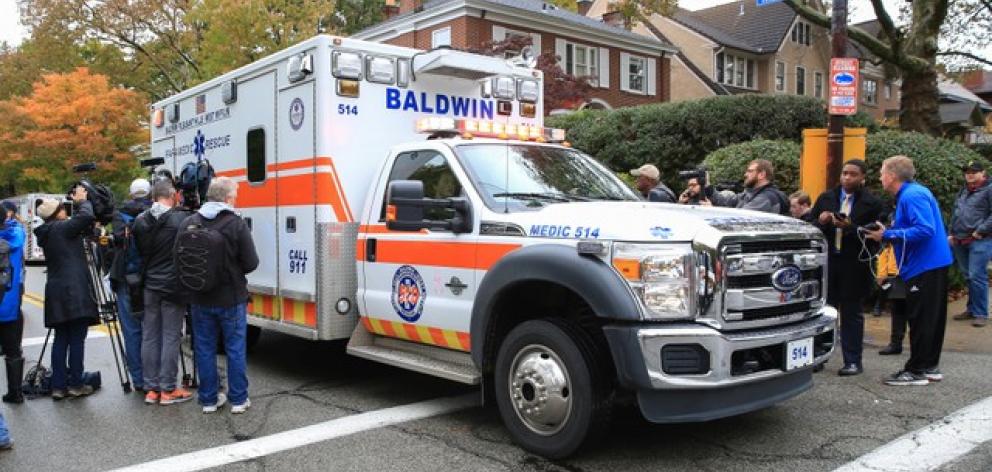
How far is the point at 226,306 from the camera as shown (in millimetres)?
5672

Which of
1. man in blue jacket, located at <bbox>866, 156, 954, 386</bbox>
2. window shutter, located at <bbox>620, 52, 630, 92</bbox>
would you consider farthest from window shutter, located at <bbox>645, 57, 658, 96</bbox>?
man in blue jacket, located at <bbox>866, 156, 954, 386</bbox>

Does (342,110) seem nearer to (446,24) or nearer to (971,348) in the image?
(971,348)

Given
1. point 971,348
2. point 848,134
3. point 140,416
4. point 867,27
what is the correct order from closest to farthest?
point 140,416 → point 971,348 → point 848,134 → point 867,27

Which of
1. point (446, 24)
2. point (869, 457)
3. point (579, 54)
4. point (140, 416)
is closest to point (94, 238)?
point (140, 416)

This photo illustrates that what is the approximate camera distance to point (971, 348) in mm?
7562

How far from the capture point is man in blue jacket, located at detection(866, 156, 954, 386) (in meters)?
5.91

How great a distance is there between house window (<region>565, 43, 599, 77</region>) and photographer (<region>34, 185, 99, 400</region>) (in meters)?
26.7

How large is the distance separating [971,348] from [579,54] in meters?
26.2

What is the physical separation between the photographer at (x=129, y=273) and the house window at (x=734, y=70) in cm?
3499

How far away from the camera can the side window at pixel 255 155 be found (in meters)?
6.96

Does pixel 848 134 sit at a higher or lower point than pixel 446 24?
lower

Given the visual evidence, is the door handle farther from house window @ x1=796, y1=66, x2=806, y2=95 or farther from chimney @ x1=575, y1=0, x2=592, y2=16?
house window @ x1=796, y1=66, x2=806, y2=95

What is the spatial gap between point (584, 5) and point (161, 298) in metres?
38.8

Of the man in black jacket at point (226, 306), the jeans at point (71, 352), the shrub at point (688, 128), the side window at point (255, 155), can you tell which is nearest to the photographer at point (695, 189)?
the side window at point (255, 155)
